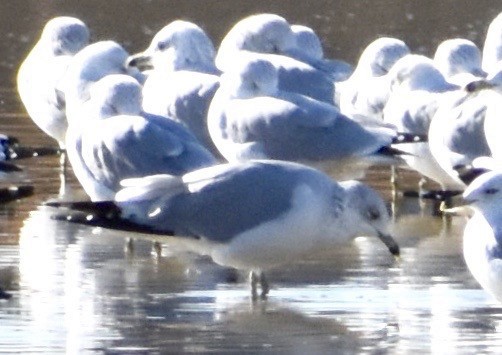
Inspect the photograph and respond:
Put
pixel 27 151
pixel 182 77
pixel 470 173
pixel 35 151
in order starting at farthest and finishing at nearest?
pixel 35 151
pixel 27 151
pixel 182 77
pixel 470 173

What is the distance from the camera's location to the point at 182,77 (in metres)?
13.4

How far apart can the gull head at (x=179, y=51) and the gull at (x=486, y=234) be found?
5599 millimetres

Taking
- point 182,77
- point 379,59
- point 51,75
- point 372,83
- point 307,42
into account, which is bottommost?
point 182,77

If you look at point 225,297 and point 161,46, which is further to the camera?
point 161,46

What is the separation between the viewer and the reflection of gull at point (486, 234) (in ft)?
27.1

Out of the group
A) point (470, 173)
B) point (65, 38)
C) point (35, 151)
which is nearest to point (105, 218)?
point (470, 173)

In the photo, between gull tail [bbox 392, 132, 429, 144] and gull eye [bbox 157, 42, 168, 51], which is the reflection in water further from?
gull eye [bbox 157, 42, 168, 51]

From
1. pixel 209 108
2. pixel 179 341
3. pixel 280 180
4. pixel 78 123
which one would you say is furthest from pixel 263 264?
pixel 209 108

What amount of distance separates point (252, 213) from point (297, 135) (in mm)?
2525

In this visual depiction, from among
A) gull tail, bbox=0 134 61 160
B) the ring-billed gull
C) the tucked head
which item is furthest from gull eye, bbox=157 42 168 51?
the tucked head

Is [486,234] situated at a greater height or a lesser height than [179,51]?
lesser

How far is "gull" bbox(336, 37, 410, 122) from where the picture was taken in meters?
14.6

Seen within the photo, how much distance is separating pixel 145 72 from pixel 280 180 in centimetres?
527

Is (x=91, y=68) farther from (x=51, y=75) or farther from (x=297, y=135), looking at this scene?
(x=297, y=135)
